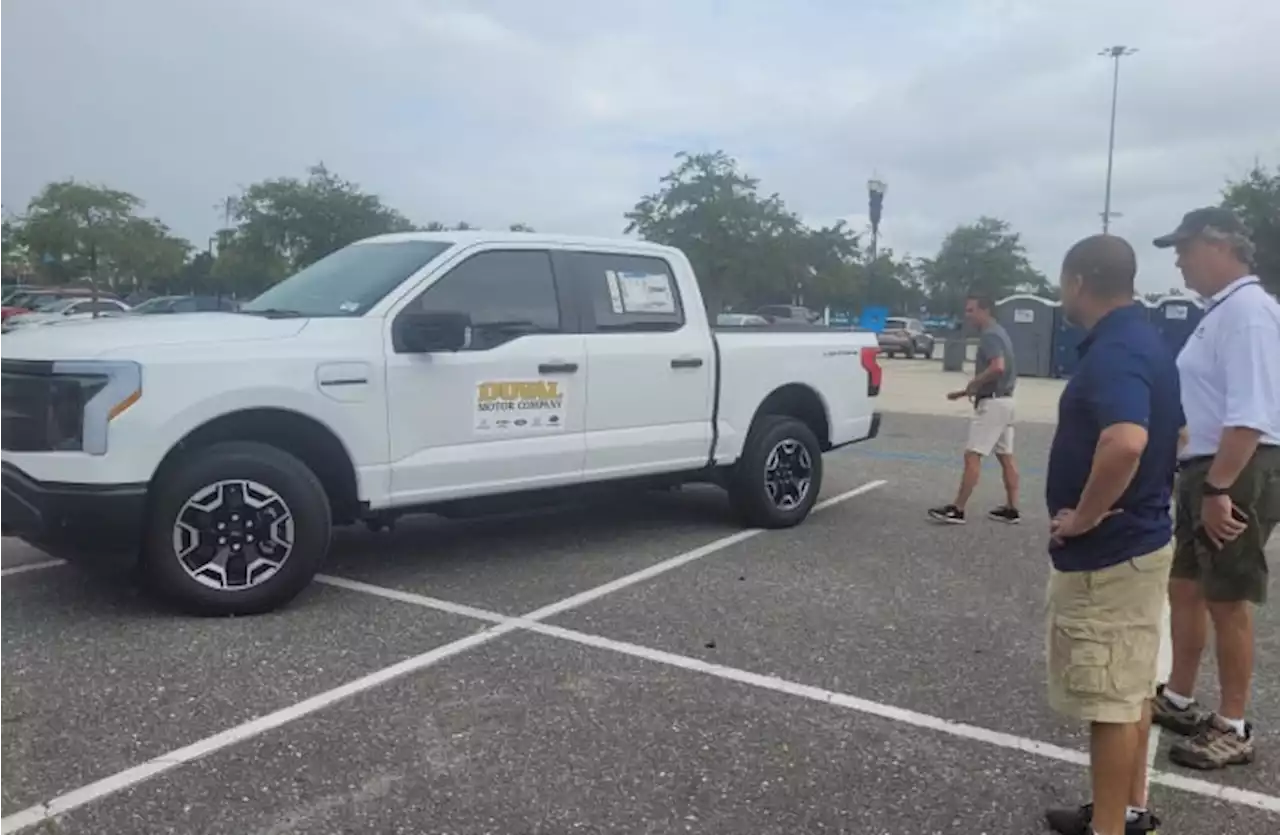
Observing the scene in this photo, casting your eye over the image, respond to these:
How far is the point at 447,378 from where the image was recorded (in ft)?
18.5

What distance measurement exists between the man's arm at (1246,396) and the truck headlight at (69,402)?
13.5ft

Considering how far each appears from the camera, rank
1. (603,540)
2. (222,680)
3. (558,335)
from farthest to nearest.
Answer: (603,540), (558,335), (222,680)

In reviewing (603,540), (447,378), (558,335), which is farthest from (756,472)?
(447,378)

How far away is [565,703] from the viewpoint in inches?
166

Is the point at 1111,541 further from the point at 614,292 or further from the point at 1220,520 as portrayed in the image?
the point at 614,292

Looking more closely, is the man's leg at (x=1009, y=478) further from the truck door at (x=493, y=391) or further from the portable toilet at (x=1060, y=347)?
the portable toilet at (x=1060, y=347)

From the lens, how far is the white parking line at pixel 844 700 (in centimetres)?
361

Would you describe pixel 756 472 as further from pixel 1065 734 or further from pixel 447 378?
pixel 1065 734

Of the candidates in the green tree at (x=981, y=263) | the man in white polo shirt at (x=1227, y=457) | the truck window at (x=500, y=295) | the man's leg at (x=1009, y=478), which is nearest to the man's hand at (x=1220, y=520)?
the man in white polo shirt at (x=1227, y=457)

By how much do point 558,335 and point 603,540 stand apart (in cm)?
145

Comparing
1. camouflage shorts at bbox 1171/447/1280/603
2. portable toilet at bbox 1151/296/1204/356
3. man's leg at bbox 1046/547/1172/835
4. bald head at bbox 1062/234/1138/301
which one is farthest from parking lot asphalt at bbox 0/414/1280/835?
portable toilet at bbox 1151/296/1204/356

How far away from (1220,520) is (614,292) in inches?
148

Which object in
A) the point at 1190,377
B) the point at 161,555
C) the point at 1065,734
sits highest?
the point at 1190,377

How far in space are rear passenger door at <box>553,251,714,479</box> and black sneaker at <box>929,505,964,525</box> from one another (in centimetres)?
197
